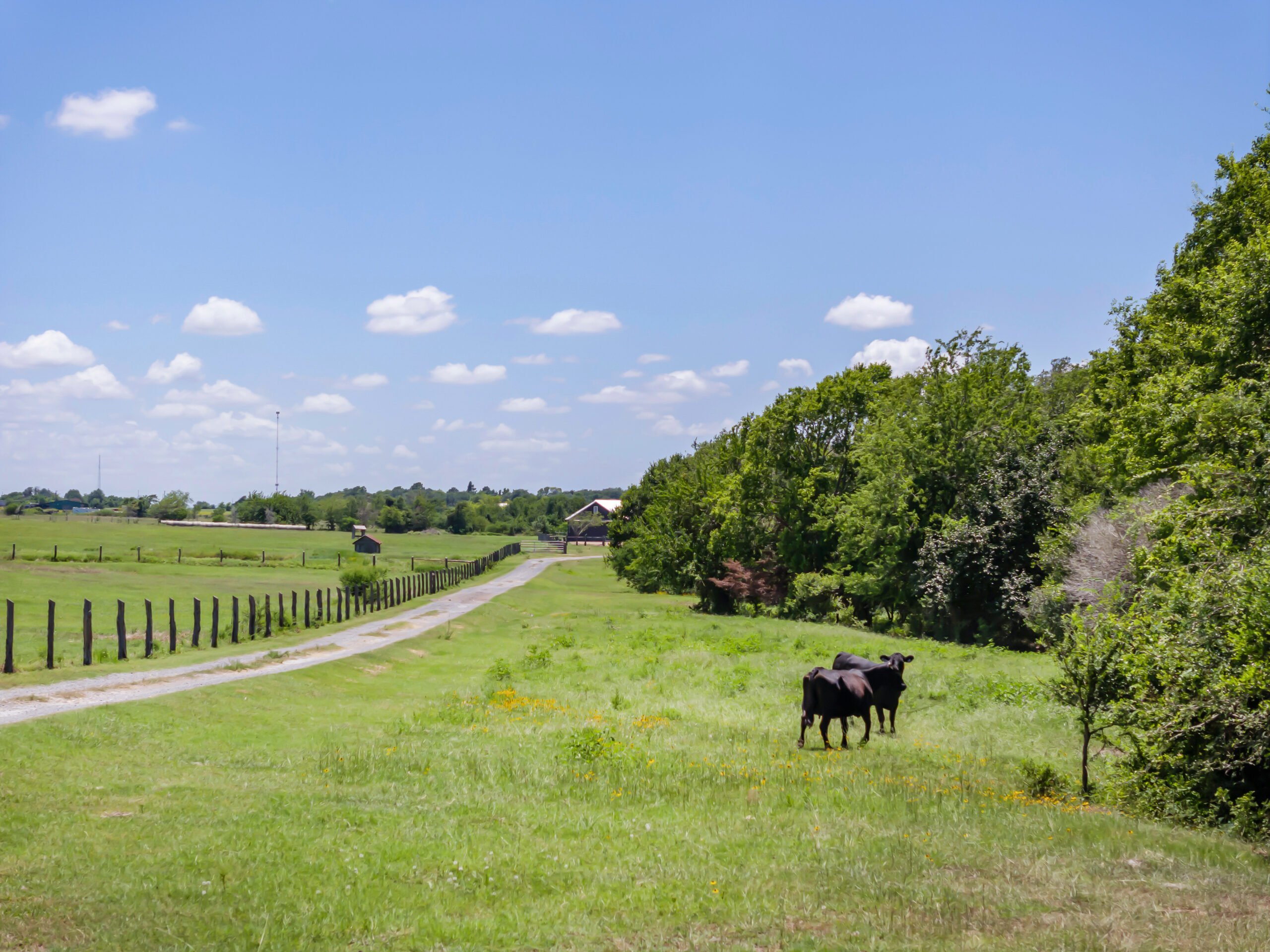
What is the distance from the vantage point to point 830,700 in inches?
656

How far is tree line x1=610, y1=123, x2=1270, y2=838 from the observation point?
13.1m

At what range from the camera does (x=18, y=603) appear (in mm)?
40938

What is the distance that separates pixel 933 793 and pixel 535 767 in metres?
5.79

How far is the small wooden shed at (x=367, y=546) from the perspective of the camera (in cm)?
12025

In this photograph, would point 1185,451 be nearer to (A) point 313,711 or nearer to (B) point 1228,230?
(B) point 1228,230

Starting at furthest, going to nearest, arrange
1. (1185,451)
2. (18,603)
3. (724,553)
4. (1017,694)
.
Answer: (724,553) → (18,603) → (1185,451) → (1017,694)

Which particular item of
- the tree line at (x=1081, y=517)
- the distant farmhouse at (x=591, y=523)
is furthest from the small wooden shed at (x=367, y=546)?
the distant farmhouse at (x=591, y=523)

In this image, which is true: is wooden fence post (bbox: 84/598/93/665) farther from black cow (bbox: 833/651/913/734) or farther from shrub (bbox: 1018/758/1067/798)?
shrub (bbox: 1018/758/1067/798)

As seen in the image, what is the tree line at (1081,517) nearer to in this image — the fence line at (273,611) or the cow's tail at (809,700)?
the cow's tail at (809,700)

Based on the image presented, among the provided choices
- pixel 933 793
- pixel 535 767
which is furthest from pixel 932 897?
pixel 535 767

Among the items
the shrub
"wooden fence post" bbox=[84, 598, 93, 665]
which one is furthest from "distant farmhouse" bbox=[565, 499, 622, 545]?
the shrub

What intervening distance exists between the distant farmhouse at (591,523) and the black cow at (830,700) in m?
158

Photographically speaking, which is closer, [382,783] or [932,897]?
[932,897]

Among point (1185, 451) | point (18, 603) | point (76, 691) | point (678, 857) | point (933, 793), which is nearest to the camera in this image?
point (678, 857)
